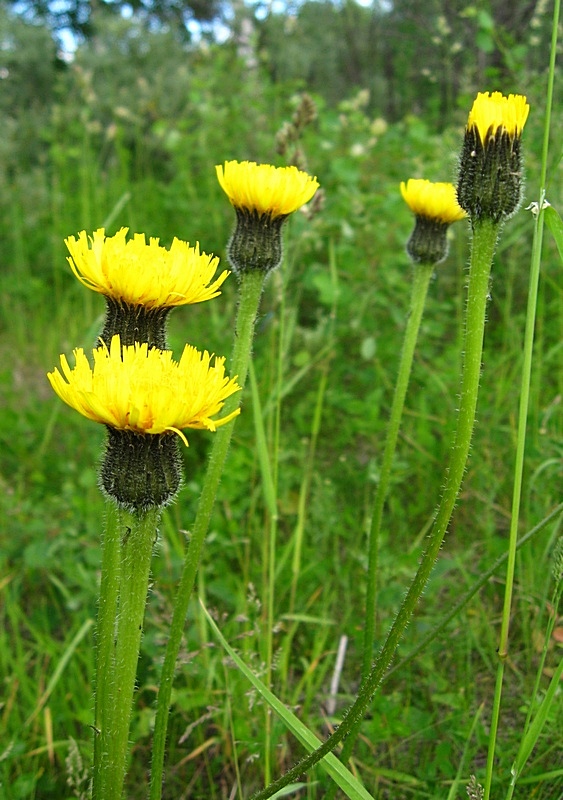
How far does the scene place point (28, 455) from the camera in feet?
9.18

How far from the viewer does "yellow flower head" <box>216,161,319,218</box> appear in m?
1.27

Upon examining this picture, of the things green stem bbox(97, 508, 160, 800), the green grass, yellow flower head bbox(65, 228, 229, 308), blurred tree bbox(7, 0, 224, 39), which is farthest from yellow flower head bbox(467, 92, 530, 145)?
blurred tree bbox(7, 0, 224, 39)

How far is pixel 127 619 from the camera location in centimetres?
105

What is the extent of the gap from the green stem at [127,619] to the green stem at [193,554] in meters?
0.11

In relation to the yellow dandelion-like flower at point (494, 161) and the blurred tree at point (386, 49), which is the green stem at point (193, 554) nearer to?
the yellow dandelion-like flower at point (494, 161)

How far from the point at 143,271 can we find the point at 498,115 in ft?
1.85

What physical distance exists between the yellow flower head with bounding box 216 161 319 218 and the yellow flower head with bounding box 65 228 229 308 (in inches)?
8.4

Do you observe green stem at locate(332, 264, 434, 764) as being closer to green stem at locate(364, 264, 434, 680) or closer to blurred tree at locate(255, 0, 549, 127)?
green stem at locate(364, 264, 434, 680)

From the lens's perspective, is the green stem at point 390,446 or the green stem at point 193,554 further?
the green stem at point 390,446

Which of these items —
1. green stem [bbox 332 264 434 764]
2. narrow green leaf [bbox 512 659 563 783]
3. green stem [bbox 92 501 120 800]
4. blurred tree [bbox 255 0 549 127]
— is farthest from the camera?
blurred tree [bbox 255 0 549 127]

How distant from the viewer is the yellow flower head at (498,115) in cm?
107

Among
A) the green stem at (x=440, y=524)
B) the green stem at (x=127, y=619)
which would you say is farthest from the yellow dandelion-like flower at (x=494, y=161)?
the green stem at (x=127, y=619)

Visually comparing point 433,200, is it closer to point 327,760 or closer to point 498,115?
point 498,115

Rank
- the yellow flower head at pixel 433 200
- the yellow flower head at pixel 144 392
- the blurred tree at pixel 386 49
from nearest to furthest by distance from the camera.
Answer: the yellow flower head at pixel 144 392 < the yellow flower head at pixel 433 200 < the blurred tree at pixel 386 49
